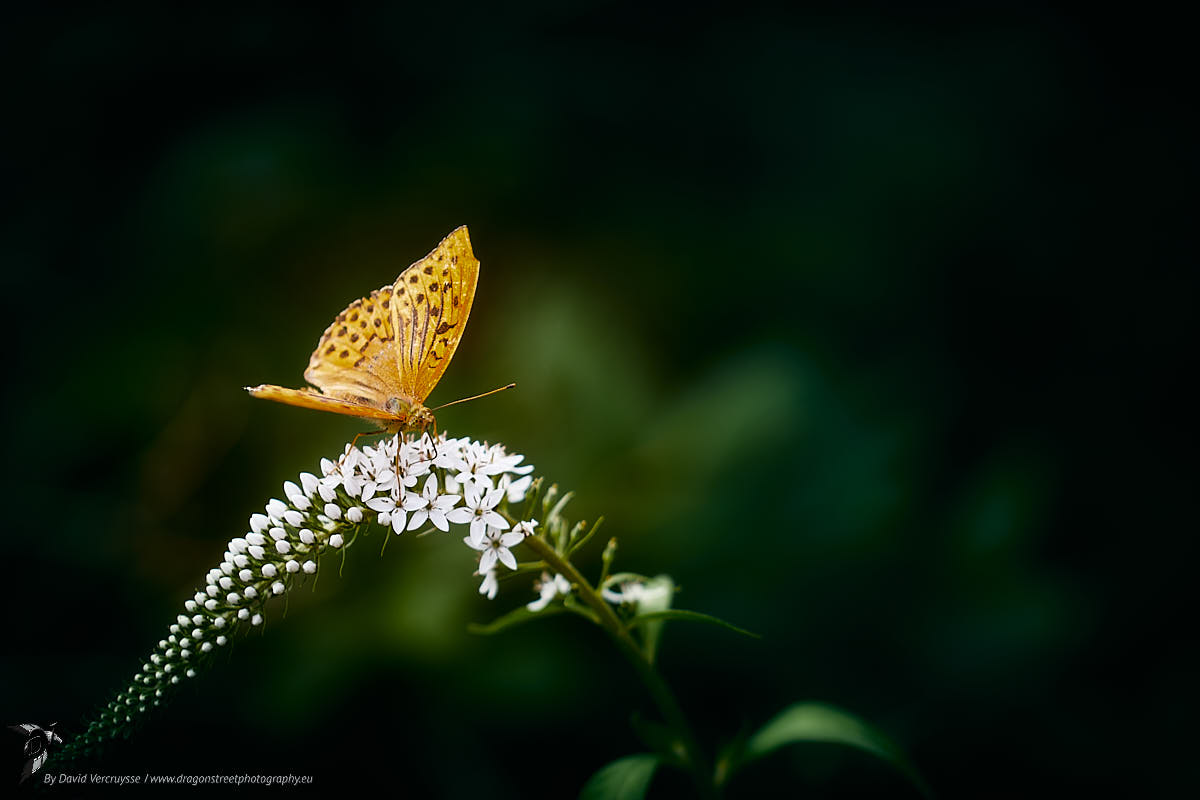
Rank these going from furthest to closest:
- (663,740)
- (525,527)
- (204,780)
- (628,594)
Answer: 1. (204,780)
2. (628,594)
3. (663,740)
4. (525,527)

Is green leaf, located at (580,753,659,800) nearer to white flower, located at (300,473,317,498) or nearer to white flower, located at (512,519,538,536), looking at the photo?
white flower, located at (512,519,538,536)

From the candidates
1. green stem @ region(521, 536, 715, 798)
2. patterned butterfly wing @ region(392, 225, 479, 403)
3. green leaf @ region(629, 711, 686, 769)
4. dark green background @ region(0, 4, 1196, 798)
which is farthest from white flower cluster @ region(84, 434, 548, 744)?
dark green background @ region(0, 4, 1196, 798)

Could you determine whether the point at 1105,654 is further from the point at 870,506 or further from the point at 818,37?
the point at 818,37

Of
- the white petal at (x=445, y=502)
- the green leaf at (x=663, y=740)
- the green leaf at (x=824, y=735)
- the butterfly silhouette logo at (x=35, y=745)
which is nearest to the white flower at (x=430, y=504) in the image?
the white petal at (x=445, y=502)

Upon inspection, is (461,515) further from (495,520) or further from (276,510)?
(276,510)

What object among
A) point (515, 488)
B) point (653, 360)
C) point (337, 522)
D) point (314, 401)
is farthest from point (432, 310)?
point (653, 360)

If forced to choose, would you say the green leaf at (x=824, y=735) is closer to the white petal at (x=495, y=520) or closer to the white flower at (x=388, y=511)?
the white petal at (x=495, y=520)
